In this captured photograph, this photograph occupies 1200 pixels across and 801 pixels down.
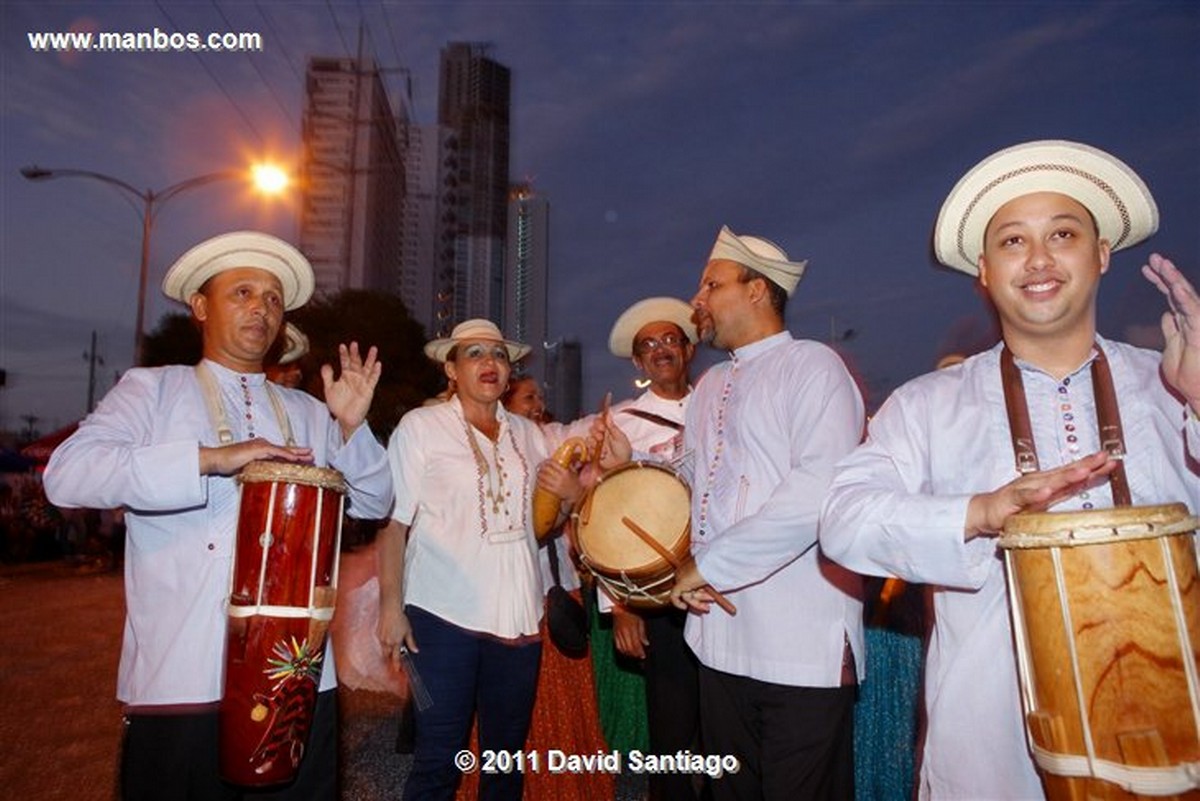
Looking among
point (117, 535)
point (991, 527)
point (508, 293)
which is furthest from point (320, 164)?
point (991, 527)

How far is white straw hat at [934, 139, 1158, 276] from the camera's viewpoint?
201 cm

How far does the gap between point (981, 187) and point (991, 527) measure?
Answer: 3.15 ft

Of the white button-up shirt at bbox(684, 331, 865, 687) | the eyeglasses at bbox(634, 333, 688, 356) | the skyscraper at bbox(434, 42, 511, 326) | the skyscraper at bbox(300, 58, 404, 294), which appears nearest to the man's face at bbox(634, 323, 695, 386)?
the eyeglasses at bbox(634, 333, 688, 356)

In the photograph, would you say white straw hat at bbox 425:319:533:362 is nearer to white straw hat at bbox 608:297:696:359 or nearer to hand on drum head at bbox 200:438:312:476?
white straw hat at bbox 608:297:696:359

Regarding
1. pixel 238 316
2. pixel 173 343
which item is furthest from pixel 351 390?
pixel 173 343

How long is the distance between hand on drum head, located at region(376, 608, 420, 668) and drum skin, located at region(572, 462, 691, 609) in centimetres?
86

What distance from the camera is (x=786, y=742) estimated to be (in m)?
2.55

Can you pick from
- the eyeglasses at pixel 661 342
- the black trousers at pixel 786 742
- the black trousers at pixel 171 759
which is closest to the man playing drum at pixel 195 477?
the black trousers at pixel 171 759

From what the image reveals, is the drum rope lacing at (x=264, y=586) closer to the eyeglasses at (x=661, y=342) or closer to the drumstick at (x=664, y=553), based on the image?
the drumstick at (x=664, y=553)

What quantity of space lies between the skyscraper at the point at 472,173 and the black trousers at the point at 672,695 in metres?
60.4

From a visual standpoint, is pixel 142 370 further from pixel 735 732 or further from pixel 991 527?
pixel 991 527

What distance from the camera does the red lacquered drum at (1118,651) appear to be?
1.45 metres

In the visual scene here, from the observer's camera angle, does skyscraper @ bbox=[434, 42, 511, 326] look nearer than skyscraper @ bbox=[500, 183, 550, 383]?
No

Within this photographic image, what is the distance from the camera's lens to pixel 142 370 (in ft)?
8.54
